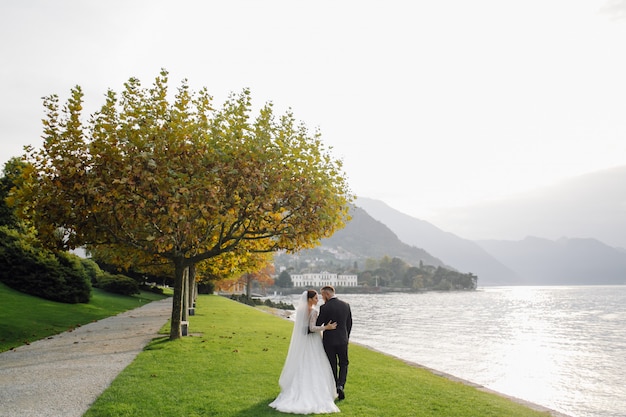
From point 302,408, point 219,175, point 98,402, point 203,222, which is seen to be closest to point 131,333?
point 203,222

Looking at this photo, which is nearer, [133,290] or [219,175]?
[219,175]

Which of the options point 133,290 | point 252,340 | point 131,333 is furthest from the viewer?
point 133,290

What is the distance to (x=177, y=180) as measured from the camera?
17266 mm

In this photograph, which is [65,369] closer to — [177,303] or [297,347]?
[177,303]

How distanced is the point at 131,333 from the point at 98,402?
13539 millimetres

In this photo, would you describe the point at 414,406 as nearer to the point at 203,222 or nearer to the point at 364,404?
the point at 364,404

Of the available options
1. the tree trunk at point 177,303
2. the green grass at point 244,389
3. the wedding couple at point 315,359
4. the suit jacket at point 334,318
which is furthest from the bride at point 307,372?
the tree trunk at point 177,303

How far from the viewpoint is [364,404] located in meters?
11.4

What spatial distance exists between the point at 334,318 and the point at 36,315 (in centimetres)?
2354

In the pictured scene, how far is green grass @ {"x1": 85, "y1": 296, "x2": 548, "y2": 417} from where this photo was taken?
10633 millimetres

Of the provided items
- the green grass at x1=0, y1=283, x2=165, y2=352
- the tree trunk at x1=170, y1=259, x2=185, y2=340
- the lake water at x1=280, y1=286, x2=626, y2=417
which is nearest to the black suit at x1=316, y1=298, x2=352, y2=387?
the tree trunk at x1=170, y1=259, x2=185, y2=340

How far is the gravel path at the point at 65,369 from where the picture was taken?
10773 mm

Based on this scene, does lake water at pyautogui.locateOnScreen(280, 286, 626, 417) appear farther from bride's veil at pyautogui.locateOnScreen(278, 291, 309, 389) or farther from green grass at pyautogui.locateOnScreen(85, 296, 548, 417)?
bride's veil at pyautogui.locateOnScreen(278, 291, 309, 389)

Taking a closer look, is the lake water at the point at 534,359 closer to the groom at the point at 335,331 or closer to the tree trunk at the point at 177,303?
the groom at the point at 335,331
